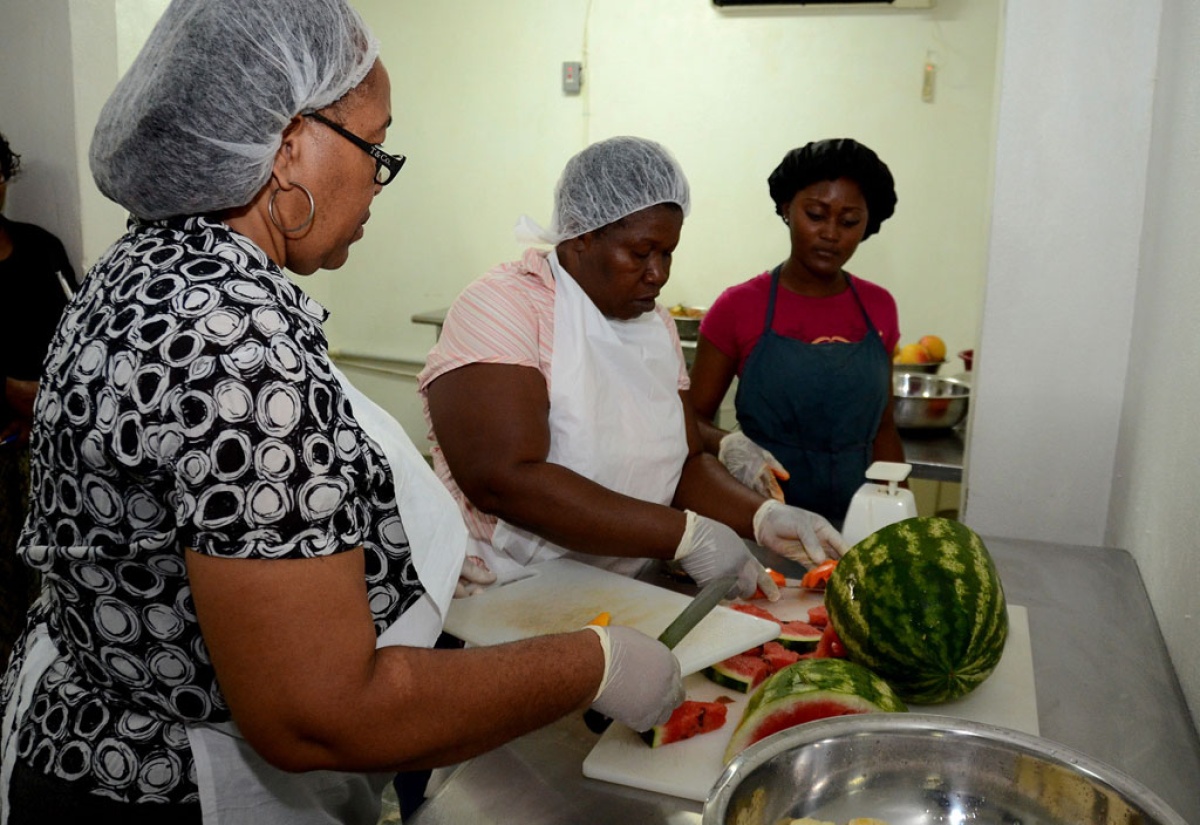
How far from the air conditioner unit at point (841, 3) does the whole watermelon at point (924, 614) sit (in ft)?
12.3

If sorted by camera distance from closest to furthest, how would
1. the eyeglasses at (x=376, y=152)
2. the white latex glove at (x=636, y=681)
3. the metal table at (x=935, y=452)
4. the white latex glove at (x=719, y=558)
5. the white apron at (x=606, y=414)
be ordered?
the eyeglasses at (x=376, y=152) → the white latex glove at (x=636, y=681) → the white latex glove at (x=719, y=558) → the white apron at (x=606, y=414) → the metal table at (x=935, y=452)

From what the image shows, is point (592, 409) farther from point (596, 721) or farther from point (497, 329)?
point (596, 721)

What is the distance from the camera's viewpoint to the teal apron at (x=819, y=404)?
2.92 m

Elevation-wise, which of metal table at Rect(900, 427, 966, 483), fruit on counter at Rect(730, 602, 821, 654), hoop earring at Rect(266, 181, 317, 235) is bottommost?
metal table at Rect(900, 427, 966, 483)

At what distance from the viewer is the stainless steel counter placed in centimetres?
127

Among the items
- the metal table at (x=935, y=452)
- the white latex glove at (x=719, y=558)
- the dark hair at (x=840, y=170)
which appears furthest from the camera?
the metal table at (x=935, y=452)

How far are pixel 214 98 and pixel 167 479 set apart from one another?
0.41 meters

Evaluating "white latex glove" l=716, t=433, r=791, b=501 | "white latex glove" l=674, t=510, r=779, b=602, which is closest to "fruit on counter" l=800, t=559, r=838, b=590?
"white latex glove" l=674, t=510, r=779, b=602

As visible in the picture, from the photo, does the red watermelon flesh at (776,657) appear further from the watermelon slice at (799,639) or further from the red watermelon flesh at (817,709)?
the red watermelon flesh at (817,709)

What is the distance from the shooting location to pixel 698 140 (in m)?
5.09

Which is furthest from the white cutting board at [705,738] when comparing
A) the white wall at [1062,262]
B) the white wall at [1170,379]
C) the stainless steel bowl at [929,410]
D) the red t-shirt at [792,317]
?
the stainless steel bowl at [929,410]

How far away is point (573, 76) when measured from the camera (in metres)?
5.23

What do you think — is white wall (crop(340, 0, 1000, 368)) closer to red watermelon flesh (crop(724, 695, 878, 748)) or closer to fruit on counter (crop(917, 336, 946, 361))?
fruit on counter (crop(917, 336, 946, 361))

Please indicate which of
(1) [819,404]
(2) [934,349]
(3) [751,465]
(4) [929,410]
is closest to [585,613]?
(3) [751,465]
